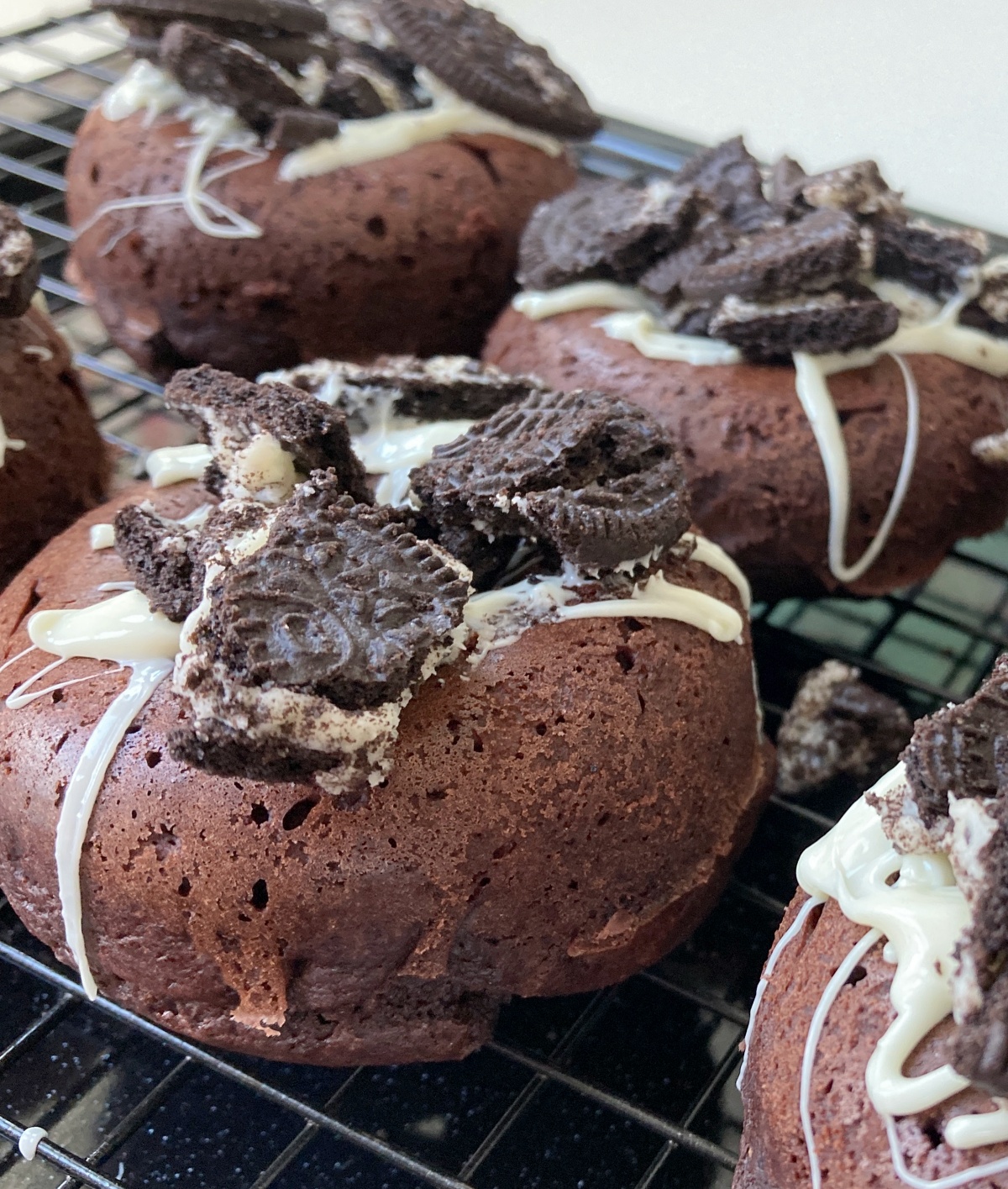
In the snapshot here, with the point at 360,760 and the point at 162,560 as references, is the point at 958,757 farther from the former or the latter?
the point at 162,560

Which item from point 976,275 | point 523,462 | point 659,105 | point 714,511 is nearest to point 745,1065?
point 523,462

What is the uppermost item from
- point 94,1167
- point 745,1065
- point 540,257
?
point 540,257

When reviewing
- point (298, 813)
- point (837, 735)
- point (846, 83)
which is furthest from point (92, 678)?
point (846, 83)

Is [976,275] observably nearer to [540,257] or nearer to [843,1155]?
[540,257]

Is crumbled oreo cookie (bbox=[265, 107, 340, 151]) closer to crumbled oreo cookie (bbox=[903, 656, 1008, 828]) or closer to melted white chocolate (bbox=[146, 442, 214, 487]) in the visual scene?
melted white chocolate (bbox=[146, 442, 214, 487])

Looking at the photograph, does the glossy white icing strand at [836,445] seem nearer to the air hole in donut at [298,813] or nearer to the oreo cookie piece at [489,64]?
the oreo cookie piece at [489,64]

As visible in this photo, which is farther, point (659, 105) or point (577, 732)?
point (659, 105)

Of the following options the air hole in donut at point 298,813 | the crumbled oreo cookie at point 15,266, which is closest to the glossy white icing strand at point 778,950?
the air hole in donut at point 298,813
